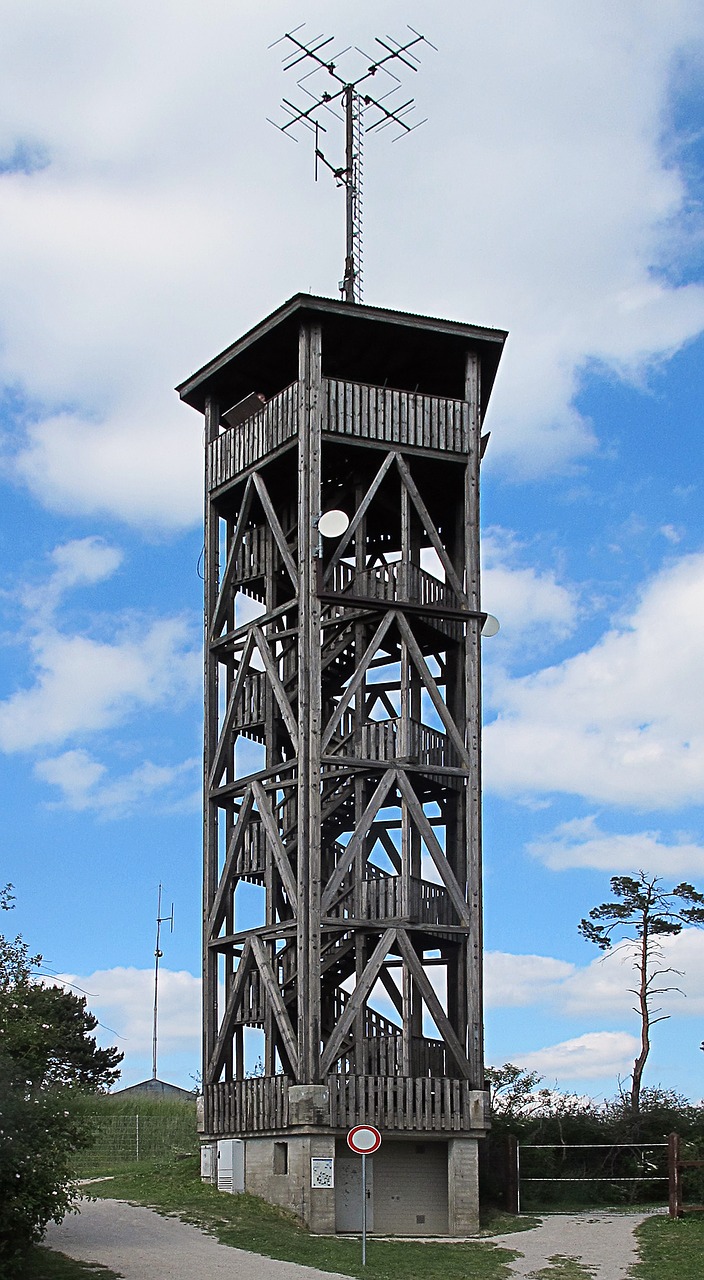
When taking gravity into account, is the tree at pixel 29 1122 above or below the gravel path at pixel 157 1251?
above

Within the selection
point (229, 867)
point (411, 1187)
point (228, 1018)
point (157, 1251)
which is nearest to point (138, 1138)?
point (228, 1018)

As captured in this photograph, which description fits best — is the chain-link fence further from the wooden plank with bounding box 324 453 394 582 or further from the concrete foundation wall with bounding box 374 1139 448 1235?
the wooden plank with bounding box 324 453 394 582

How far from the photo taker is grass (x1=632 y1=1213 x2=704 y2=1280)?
81.4 feet

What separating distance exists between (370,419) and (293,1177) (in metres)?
15.7

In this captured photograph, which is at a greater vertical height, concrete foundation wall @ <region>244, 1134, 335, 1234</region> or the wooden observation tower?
the wooden observation tower

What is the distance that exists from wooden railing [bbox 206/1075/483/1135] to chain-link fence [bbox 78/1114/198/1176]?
11435 mm

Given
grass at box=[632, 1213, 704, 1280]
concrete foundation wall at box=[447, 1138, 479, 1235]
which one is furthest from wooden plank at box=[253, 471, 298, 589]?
grass at box=[632, 1213, 704, 1280]

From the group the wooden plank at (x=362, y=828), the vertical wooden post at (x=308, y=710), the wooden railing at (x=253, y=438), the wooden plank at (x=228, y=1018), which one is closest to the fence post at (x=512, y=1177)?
the vertical wooden post at (x=308, y=710)

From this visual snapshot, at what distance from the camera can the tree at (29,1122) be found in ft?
70.8

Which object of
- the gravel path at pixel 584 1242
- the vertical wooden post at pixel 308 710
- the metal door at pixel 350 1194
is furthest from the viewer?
the vertical wooden post at pixel 308 710

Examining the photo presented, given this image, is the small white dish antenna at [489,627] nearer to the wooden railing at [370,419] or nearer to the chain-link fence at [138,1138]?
the wooden railing at [370,419]

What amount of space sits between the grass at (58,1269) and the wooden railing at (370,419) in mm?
17806

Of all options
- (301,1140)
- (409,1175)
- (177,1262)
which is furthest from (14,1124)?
(409,1175)

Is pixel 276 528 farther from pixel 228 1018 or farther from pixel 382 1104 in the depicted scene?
pixel 382 1104
